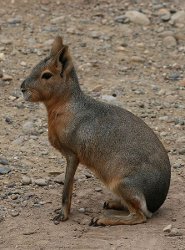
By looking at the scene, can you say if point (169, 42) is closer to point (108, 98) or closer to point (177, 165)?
point (108, 98)

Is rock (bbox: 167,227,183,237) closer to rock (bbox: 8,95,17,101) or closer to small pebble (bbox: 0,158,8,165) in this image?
small pebble (bbox: 0,158,8,165)

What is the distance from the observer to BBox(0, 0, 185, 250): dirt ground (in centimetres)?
759

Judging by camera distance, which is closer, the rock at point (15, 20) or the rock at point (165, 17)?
the rock at point (15, 20)

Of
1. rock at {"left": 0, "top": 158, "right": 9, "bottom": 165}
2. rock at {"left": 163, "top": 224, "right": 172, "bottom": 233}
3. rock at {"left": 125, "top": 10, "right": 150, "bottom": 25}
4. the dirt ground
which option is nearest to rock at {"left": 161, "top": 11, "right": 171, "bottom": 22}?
the dirt ground

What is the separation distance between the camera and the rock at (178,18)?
13.3 metres

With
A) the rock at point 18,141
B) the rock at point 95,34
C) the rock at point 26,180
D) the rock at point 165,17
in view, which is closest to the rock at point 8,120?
the rock at point 18,141

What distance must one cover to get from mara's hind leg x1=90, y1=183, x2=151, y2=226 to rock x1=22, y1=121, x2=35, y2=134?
2345 mm

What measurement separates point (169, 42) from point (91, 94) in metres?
2.32

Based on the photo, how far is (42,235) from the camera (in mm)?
7504

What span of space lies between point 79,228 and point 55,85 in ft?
4.62

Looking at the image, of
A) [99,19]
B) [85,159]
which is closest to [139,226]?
[85,159]

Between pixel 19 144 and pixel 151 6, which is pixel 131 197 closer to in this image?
pixel 19 144

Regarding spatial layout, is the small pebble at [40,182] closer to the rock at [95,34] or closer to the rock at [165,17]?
the rock at [95,34]

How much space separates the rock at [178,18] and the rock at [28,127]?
Result: 4197 mm
